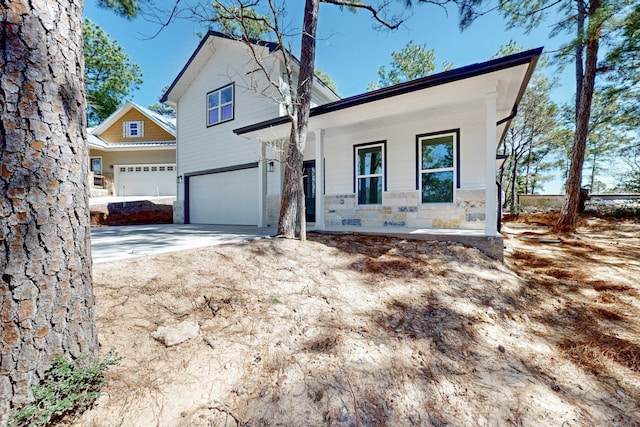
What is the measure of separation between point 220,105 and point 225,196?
320 cm

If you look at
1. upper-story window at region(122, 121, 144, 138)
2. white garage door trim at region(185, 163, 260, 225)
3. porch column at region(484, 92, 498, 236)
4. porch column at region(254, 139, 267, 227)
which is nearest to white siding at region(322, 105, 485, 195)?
porch column at region(484, 92, 498, 236)

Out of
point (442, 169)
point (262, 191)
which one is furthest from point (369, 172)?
point (262, 191)

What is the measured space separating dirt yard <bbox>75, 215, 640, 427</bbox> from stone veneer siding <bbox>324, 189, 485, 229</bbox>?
210 centimetres

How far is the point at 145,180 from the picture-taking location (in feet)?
50.8

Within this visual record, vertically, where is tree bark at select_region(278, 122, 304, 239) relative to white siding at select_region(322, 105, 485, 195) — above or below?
below

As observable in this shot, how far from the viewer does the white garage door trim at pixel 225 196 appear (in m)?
8.54

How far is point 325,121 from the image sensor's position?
6.11m

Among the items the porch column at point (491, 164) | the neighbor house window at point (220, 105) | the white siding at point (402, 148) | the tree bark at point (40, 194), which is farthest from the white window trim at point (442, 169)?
the neighbor house window at point (220, 105)

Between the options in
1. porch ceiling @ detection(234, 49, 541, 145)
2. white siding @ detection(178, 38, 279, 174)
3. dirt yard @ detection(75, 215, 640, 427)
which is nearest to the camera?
dirt yard @ detection(75, 215, 640, 427)

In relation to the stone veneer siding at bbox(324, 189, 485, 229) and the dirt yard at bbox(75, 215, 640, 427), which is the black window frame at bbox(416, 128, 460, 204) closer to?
the stone veneer siding at bbox(324, 189, 485, 229)

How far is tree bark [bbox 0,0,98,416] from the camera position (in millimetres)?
1308

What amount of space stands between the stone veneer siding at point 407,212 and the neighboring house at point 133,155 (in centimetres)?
1215

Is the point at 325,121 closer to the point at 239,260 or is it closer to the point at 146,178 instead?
the point at 239,260

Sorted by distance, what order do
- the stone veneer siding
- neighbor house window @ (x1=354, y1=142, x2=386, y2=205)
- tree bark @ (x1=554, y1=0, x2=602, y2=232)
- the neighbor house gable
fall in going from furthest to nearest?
the neighbor house gable
tree bark @ (x1=554, y1=0, x2=602, y2=232)
neighbor house window @ (x1=354, y1=142, x2=386, y2=205)
the stone veneer siding
